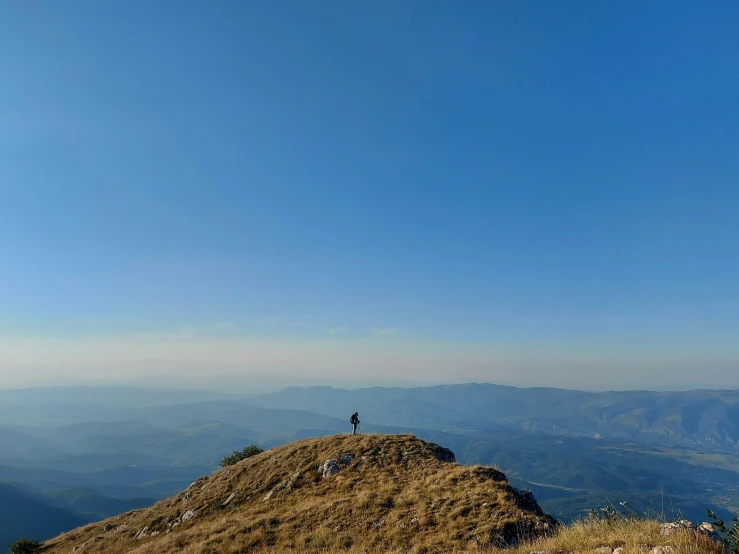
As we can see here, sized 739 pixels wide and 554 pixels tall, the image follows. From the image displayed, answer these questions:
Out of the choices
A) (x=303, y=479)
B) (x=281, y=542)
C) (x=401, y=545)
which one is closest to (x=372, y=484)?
(x=303, y=479)

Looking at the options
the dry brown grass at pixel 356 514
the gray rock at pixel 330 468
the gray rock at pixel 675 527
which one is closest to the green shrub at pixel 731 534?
the dry brown grass at pixel 356 514

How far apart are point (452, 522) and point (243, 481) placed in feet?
80.2

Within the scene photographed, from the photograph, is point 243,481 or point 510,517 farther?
point 243,481

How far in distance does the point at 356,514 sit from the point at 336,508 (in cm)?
193

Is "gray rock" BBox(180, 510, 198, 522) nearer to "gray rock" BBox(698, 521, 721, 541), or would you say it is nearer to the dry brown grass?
the dry brown grass

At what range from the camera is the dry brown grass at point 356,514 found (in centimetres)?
1652

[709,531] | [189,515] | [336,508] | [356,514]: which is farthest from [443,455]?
[709,531]

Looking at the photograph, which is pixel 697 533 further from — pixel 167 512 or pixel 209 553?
pixel 167 512

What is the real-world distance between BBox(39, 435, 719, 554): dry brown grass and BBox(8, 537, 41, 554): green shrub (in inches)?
50.2

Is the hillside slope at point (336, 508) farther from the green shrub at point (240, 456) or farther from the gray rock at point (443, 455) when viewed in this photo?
the green shrub at point (240, 456)

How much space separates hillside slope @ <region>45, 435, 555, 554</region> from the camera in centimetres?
1858

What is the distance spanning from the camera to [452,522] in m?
18.8

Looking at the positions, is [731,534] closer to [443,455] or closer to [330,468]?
[443,455]

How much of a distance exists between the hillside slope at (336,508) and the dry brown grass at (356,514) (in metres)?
0.08
